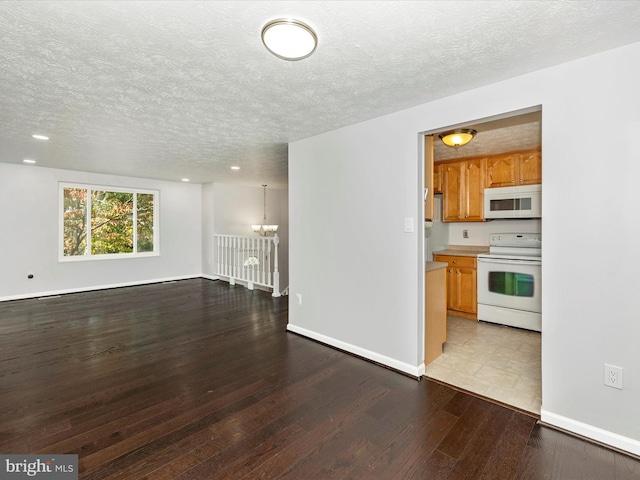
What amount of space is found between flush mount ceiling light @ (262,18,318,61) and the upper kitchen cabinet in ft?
11.7

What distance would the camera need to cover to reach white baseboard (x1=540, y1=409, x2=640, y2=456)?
175 centimetres

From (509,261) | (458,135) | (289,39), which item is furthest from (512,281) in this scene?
(289,39)

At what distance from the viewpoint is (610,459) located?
1.71 meters

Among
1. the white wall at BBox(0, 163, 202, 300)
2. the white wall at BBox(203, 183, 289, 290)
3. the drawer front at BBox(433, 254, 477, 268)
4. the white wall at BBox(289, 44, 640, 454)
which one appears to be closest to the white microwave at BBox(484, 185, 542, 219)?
the drawer front at BBox(433, 254, 477, 268)

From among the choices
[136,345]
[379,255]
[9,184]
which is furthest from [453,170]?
[9,184]

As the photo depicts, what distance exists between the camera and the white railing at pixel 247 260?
236 inches

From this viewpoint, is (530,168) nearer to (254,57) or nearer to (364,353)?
(364,353)

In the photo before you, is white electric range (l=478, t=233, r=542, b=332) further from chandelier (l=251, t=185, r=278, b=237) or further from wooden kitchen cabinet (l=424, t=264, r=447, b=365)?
chandelier (l=251, t=185, r=278, b=237)

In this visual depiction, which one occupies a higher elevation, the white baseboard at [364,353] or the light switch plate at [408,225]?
the light switch plate at [408,225]

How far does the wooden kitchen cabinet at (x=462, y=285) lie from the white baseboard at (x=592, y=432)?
92.7 inches

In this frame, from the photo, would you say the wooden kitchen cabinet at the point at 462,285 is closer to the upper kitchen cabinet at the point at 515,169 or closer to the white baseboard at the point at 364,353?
the upper kitchen cabinet at the point at 515,169

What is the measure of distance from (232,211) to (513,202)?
6017 millimetres

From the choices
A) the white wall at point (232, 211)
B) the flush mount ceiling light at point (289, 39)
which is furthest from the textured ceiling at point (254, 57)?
the white wall at point (232, 211)

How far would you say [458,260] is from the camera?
14.6 ft
